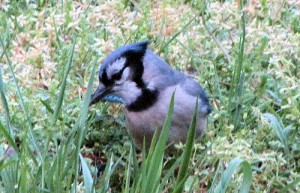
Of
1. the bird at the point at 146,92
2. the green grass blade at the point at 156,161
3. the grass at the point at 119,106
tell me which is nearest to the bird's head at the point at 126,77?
the bird at the point at 146,92

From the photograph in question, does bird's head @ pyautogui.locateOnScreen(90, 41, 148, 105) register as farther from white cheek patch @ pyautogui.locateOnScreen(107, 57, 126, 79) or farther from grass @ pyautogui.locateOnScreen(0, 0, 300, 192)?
grass @ pyautogui.locateOnScreen(0, 0, 300, 192)

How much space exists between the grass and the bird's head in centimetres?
20

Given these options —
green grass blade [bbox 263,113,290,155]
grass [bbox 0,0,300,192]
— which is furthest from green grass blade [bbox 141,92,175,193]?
green grass blade [bbox 263,113,290,155]

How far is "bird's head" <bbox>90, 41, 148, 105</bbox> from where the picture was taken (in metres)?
3.70

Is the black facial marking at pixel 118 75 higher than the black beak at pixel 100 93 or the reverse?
higher

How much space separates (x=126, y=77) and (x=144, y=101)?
0.43 ft

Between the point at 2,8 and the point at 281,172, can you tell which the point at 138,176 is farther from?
the point at 2,8

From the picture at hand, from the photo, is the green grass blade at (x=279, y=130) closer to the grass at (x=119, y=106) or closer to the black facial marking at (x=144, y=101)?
the grass at (x=119, y=106)

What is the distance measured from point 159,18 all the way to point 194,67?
17.8 inches

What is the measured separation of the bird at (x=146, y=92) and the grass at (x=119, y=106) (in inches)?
4.8

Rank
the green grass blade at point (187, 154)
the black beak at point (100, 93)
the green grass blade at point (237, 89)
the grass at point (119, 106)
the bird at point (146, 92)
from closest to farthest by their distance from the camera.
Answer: the green grass blade at point (187, 154), the grass at point (119, 106), the bird at point (146, 92), the black beak at point (100, 93), the green grass blade at point (237, 89)

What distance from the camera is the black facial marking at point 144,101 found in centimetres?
369

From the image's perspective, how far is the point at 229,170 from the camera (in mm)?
2703

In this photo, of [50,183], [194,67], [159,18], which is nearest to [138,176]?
[50,183]
